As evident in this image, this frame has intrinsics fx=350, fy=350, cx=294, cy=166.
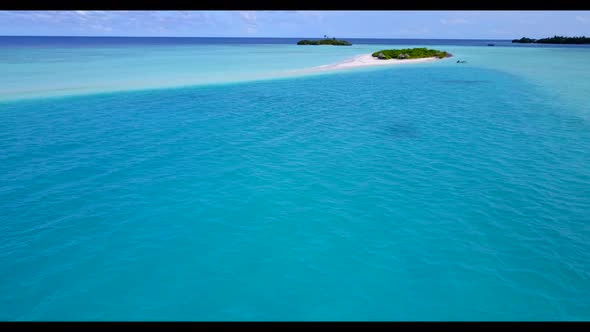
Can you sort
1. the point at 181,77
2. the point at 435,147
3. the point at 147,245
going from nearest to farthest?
the point at 147,245 → the point at 435,147 → the point at 181,77

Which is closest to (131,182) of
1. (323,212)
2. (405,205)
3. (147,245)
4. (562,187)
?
(147,245)

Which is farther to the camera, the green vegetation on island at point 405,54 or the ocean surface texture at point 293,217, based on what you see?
the green vegetation on island at point 405,54

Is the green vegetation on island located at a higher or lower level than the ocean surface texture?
higher

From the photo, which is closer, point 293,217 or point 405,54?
point 293,217

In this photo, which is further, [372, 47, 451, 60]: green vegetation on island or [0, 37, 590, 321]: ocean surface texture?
[372, 47, 451, 60]: green vegetation on island

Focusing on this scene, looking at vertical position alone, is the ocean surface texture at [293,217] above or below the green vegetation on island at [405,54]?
below

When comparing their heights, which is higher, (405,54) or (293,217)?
(405,54)
